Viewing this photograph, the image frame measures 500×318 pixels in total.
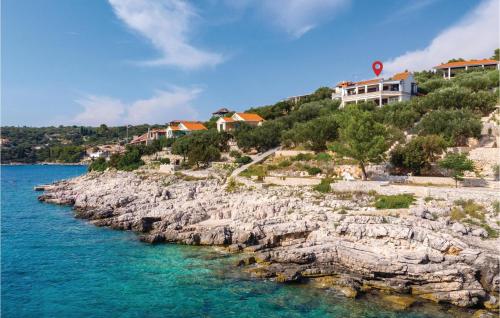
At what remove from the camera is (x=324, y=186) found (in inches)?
1244

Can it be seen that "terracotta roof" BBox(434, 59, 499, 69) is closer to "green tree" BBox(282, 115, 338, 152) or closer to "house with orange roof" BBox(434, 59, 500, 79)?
"house with orange roof" BBox(434, 59, 500, 79)

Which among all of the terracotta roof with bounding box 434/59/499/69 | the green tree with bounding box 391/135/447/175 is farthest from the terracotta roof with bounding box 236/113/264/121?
the terracotta roof with bounding box 434/59/499/69

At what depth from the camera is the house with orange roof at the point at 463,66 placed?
7331 cm

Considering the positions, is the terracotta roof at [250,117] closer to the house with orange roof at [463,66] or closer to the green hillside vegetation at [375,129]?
the green hillside vegetation at [375,129]

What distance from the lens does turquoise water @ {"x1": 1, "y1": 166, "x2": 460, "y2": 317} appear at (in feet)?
53.4

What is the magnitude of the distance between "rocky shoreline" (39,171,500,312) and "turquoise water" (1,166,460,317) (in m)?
1.35

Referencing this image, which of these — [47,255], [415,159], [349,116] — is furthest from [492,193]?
[47,255]

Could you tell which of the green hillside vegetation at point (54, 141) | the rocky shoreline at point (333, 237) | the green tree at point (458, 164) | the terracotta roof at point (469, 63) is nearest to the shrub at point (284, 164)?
the rocky shoreline at point (333, 237)

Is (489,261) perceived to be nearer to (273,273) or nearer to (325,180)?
(273,273)

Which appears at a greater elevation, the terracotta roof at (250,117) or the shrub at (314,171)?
the terracotta roof at (250,117)

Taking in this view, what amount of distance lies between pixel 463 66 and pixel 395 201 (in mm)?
67154

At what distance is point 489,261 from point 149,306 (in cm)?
1784

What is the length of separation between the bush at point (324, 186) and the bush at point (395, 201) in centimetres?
519

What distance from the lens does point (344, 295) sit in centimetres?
Answer: 1730
